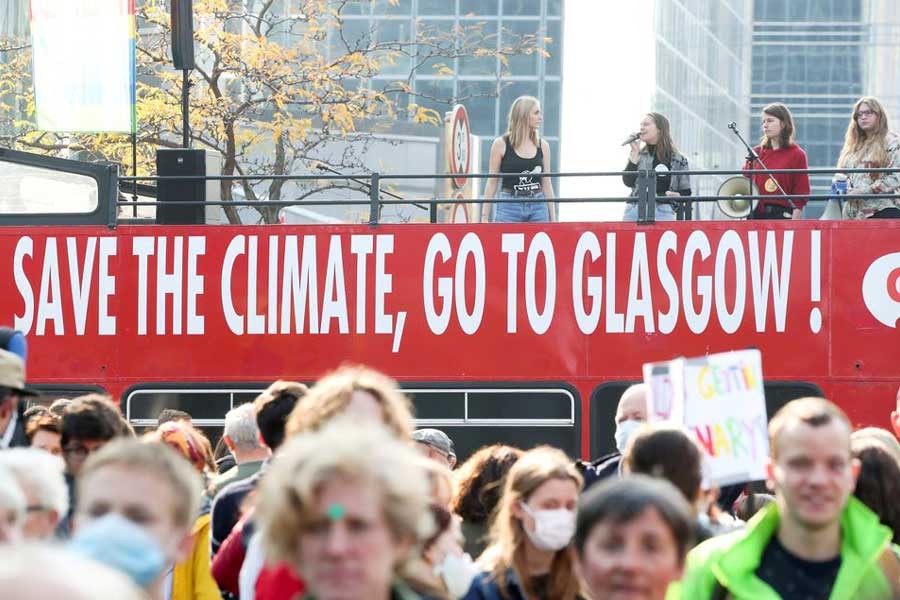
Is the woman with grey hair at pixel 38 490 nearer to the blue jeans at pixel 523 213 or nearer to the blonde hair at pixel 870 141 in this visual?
the blonde hair at pixel 870 141

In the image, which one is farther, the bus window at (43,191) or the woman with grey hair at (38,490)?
the bus window at (43,191)

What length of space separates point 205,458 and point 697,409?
227cm

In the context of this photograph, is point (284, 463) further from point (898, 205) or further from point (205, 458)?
point (898, 205)

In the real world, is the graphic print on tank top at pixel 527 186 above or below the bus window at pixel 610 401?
above

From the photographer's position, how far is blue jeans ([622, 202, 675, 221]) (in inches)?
503

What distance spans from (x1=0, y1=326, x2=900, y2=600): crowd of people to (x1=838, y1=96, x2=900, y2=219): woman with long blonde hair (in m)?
6.33

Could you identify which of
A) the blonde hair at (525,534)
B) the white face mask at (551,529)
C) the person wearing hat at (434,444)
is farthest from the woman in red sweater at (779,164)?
the white face mask at (551,529)

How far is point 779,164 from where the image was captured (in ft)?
41.5

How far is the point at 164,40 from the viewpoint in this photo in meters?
22.1

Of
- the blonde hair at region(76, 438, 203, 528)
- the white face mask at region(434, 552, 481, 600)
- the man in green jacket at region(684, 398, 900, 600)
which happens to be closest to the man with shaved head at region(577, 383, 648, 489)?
the white face mask at region(434, 552, 481, 600)

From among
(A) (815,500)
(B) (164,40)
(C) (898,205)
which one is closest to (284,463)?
(A) (815,500)

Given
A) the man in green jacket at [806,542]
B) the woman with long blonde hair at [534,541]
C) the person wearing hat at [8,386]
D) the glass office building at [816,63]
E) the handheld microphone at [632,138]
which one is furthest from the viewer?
the glass office building at [816,63]

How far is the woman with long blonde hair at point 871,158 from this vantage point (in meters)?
12.0

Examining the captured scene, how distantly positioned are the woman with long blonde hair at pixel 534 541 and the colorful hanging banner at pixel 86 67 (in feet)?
30.5
